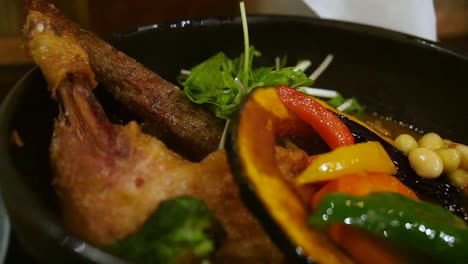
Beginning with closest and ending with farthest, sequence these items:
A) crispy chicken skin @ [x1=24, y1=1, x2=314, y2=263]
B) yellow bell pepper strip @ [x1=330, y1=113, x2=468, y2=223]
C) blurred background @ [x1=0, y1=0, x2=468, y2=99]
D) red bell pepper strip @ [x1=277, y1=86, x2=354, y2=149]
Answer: crispy chicken skin @ [x1=24, y1=1, x2=314, y2=263] → red bell pepper strip @ [x1=277, y1=86, x2=354, y2=149] → yellow bell pepper strip @ [x1=330, y1=113, x2=468, y2=223] → blurred background @ [x1=0, y1=0, x2=468, y2=99]

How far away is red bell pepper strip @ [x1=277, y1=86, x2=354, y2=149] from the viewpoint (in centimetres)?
125

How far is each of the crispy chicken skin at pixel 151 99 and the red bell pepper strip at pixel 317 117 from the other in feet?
0.82

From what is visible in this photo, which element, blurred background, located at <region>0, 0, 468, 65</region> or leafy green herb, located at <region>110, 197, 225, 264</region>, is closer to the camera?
leafy green herb, located at <region>110, 197, 225, 264</region>

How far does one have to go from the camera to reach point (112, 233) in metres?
1.01

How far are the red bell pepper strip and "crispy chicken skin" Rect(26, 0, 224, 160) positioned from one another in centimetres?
25

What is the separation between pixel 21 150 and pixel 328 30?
108cm

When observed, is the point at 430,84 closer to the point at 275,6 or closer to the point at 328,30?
the point at 328,30

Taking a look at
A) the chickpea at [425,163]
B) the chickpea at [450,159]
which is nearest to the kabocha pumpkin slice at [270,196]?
the chickpea at [425,163]

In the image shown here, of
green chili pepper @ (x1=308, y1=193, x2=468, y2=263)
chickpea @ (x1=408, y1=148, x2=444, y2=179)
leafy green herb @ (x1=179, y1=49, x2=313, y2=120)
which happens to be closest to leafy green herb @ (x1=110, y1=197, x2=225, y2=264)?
green chili pepper @ (x1=308, y1=193, x2=468, y2=263)

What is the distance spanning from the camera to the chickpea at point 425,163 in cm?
140

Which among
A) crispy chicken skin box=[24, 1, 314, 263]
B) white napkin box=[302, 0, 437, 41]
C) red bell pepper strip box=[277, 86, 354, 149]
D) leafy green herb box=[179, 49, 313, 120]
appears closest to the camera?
crispy chicken skin box=[24, 1, 314, 263]

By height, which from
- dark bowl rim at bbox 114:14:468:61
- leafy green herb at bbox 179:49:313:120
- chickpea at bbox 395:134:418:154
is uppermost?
dark bowl rim at bbox 114:14:468:61

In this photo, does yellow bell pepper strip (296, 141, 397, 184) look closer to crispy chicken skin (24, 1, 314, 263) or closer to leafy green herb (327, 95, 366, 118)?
crispy chicken skin (24, 1, 314, 263)

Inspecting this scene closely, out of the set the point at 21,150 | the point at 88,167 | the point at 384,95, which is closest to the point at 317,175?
the point at 88,167
